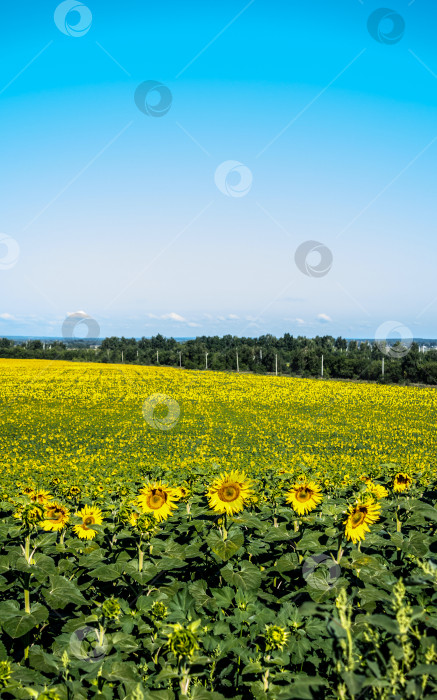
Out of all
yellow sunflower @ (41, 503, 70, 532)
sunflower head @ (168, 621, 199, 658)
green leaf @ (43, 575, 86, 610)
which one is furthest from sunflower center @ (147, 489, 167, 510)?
sunflower head @ (168, 621, 199, 658)

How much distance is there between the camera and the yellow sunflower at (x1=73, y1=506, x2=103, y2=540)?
12.0ft

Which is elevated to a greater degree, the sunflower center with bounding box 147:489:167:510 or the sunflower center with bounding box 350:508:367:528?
the sunflower center with bounding box 350:508:367:528

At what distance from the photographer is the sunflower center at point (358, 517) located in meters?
2.86

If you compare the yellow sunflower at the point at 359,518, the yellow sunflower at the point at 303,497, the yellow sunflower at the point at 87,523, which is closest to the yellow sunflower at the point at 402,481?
the yellow sunflower at the point at 303,497

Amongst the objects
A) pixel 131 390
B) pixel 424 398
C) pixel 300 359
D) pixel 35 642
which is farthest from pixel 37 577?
pixel 300 359

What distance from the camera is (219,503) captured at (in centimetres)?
341

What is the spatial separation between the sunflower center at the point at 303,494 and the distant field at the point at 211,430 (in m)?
1.22

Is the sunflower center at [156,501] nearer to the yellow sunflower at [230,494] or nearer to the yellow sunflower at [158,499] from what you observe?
the yellow sunflower at [158,499]

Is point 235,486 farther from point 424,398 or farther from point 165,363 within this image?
point 165,363

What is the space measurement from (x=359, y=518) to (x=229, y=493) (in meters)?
0.93

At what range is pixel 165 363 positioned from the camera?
2916 inches

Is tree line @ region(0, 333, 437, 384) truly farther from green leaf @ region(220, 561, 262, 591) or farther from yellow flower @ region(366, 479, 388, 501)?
green leaf @ region(220, 561, 262, 591)

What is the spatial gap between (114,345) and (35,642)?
8645cm

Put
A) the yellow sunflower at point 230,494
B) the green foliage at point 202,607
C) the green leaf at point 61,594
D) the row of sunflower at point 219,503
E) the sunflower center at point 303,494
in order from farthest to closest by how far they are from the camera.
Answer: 1. the sunflower center at point 303,494
2. the yellow sunflower at point 230,494
3. the row of sunflower at point 219,503
4. the green leaf at point 61,594
5. the green foliage at point 202,607
